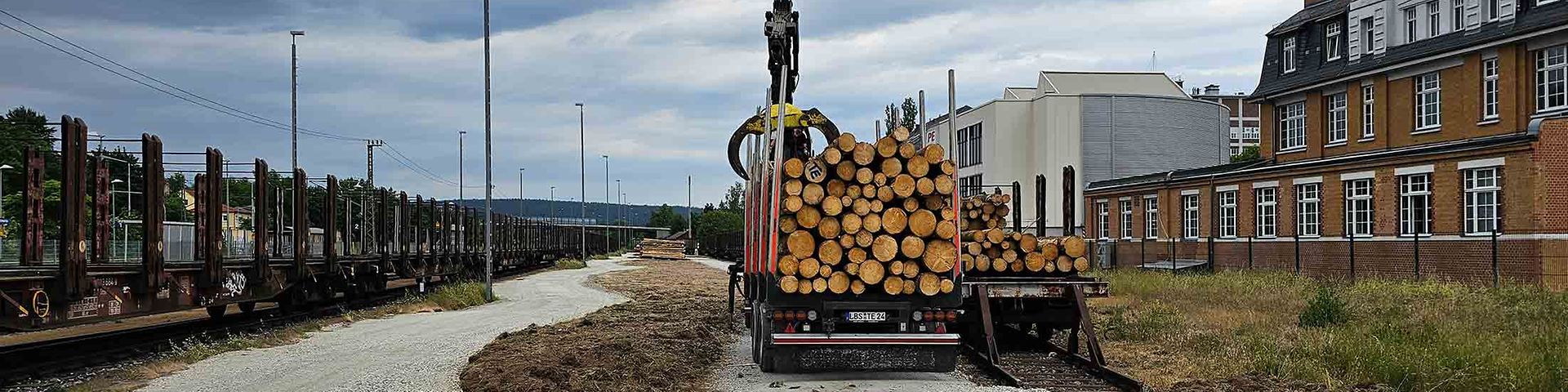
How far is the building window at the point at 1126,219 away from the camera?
154 ft

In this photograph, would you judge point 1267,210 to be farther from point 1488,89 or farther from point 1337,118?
point 1488,89

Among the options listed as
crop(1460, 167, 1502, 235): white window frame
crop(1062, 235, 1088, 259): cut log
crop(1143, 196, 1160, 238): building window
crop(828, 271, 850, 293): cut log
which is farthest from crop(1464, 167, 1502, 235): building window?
crop(828, 271, 850, 293): cut log

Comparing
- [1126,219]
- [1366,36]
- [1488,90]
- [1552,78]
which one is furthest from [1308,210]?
[1126,219]

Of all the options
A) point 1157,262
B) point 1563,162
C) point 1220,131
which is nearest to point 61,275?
point 1563,162

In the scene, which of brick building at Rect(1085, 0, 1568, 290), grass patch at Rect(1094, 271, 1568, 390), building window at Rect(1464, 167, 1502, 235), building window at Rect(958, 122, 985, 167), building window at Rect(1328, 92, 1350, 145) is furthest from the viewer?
building window at Rect(958, 122, 985, 167)

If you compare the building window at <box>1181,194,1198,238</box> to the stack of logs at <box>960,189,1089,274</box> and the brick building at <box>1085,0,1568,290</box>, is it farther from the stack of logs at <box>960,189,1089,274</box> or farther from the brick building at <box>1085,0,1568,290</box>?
the stack of logs at <box>960,189,1089,274</box>

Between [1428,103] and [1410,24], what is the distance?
9.86 ft

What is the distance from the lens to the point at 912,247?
1177 cm

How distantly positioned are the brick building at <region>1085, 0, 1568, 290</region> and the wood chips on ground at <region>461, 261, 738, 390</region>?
1624 centimetres

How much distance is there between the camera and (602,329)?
17.2 m

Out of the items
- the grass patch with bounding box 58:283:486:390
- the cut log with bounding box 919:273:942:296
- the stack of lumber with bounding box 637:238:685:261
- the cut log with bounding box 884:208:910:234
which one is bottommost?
the stack of lumber with bounding box 637:238:685:261

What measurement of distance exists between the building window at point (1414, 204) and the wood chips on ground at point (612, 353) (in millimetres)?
18205

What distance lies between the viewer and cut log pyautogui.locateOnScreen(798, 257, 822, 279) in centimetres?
1167

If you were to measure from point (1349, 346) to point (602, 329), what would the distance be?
30.8 ft
